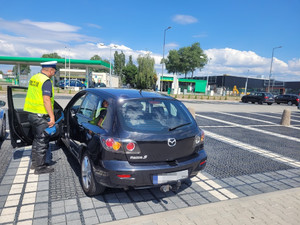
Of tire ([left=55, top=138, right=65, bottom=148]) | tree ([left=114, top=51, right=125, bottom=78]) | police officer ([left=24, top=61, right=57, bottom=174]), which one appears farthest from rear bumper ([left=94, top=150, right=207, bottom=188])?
tree ([left=114, top=51, right=125, bottom=78])

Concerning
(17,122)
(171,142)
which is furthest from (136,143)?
(17,122)

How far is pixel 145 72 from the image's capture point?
5175cm

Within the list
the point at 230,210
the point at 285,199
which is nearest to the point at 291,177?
the point at 285,199

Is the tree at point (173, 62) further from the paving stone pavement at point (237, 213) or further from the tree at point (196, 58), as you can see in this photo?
the paving stone pavement at point (237, 213)

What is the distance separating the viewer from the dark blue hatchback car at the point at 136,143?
106 inches

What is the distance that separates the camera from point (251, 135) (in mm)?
8188

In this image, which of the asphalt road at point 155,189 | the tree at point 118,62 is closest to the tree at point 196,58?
the tree at point 118,62

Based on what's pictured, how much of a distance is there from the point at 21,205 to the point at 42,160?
1.01 meters

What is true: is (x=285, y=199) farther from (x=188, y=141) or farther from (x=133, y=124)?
(x=133, y=124)

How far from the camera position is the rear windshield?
9.50 ft

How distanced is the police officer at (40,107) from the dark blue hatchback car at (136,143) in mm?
603

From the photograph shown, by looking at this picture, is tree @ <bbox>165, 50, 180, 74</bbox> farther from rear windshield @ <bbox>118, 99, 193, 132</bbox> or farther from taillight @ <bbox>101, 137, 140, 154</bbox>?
taillight @ <bbox>101, 137, 140, 154</bbox>

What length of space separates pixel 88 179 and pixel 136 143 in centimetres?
103

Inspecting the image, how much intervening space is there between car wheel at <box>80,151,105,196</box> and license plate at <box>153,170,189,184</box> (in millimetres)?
799
